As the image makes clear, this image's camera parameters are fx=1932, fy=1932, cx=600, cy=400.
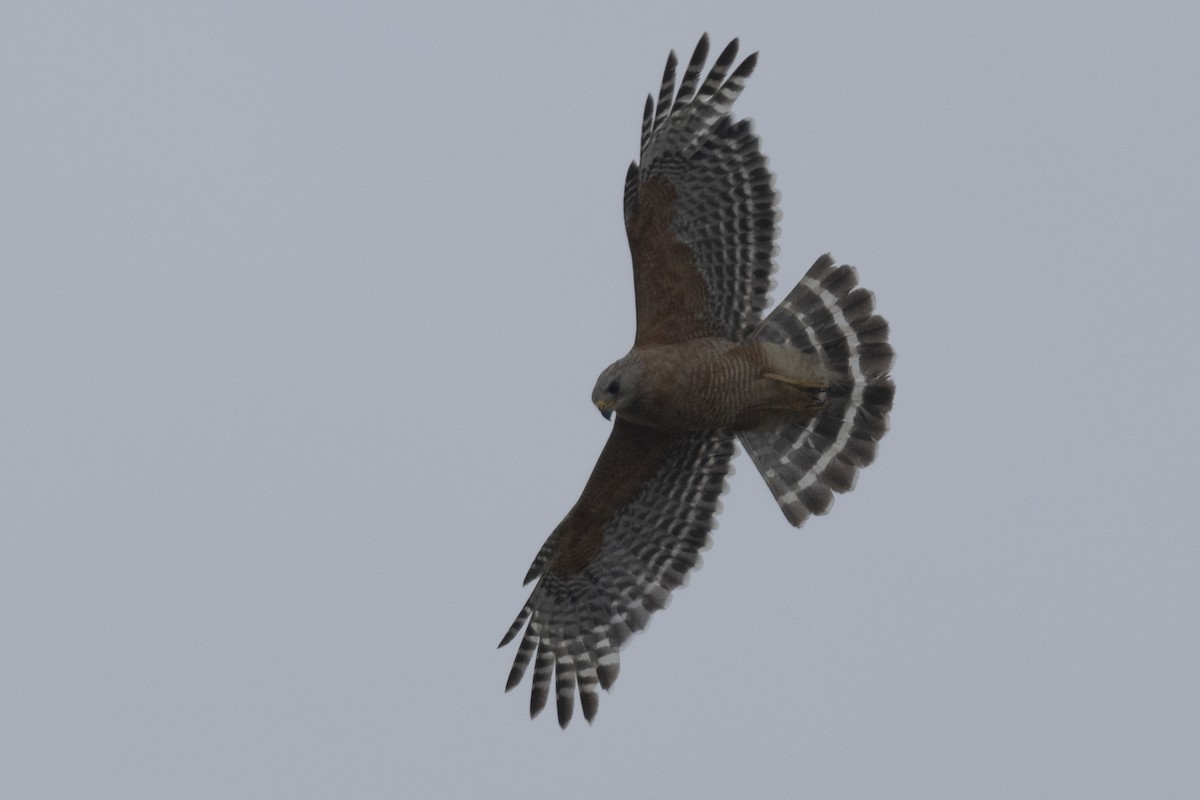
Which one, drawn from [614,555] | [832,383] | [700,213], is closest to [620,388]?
[700,213]

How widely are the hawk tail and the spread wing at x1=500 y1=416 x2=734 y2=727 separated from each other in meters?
0.53

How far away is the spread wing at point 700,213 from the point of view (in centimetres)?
1266

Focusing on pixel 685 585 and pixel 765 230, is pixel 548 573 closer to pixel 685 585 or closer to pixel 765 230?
pixel 685 585

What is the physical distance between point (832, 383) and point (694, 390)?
3.71 ft

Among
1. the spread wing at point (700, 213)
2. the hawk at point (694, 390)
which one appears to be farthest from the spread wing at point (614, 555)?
the spread wing at point (700, 213)

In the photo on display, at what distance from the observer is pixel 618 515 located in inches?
533

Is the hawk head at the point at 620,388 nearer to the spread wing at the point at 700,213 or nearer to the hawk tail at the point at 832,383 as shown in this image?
the spread wing at the point at 700,213

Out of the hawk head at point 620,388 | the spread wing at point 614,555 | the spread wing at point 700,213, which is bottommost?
the spread wing at point 614,555

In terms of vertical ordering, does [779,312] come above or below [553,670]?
above

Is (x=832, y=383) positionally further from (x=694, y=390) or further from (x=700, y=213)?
(x=700, y=213)

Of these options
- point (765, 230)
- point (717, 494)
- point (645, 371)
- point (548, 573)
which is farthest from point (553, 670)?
point (765, 230)

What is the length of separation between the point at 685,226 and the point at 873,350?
155 cm

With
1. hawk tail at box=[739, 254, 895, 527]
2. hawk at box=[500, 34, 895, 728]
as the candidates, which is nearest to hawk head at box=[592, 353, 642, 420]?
hawk at box=[500, 34, 895, 728]

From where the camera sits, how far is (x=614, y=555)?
1368 cm
